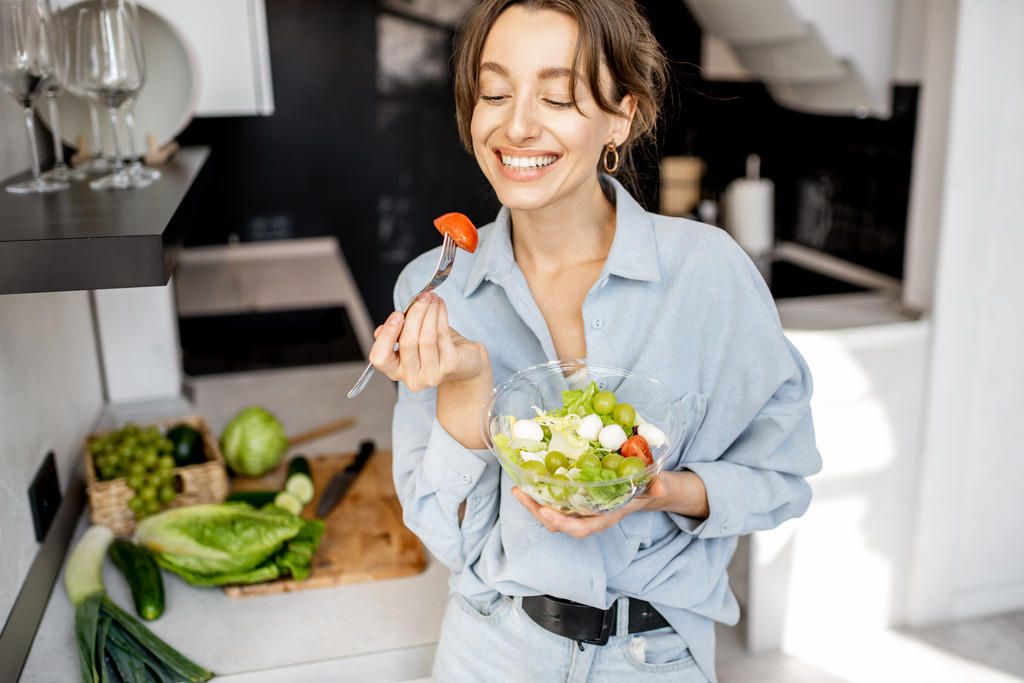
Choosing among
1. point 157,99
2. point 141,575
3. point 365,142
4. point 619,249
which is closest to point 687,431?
point 619,249

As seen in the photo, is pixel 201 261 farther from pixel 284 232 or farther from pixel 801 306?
pixel 801 306

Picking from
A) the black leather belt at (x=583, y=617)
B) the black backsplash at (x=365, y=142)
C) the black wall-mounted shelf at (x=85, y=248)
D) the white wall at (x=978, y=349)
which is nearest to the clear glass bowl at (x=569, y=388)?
the black leather belt at (x=583, y=617)

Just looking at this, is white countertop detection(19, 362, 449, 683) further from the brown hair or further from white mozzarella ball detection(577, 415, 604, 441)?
the brown hair

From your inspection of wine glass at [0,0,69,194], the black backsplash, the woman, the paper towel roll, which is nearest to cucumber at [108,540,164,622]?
the woman

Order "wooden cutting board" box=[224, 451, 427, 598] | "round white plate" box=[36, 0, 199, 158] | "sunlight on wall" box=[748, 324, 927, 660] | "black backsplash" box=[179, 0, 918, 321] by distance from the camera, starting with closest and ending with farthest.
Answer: "wooden cutting board" box=[224, 451, 427, 598]
"round white plate" box=[36, 0, 199, 158]
"sunlight on wall" box=[748, 324, 927, 660]
"black backsplash" box=[179, 0, 918, 321]

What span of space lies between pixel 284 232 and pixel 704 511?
3360mm

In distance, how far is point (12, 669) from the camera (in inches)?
46.3

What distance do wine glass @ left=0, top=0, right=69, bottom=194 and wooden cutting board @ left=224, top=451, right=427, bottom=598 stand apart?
0.79 meters

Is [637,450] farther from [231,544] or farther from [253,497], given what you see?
[253,497]

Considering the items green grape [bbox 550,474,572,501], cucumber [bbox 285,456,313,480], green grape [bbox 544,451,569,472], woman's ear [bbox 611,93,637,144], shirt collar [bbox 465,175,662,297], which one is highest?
woman's ear [bbox 611,93,637,144]

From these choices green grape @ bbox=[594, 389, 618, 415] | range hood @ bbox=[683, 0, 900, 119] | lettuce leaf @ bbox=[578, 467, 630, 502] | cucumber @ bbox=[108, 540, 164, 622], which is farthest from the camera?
range hood @ bbox=[683, 0, 900, 119]

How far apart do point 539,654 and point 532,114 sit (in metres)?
0.69

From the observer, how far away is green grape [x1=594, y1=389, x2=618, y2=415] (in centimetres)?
98

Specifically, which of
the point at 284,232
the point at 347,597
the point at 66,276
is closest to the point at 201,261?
the point at 284,232
